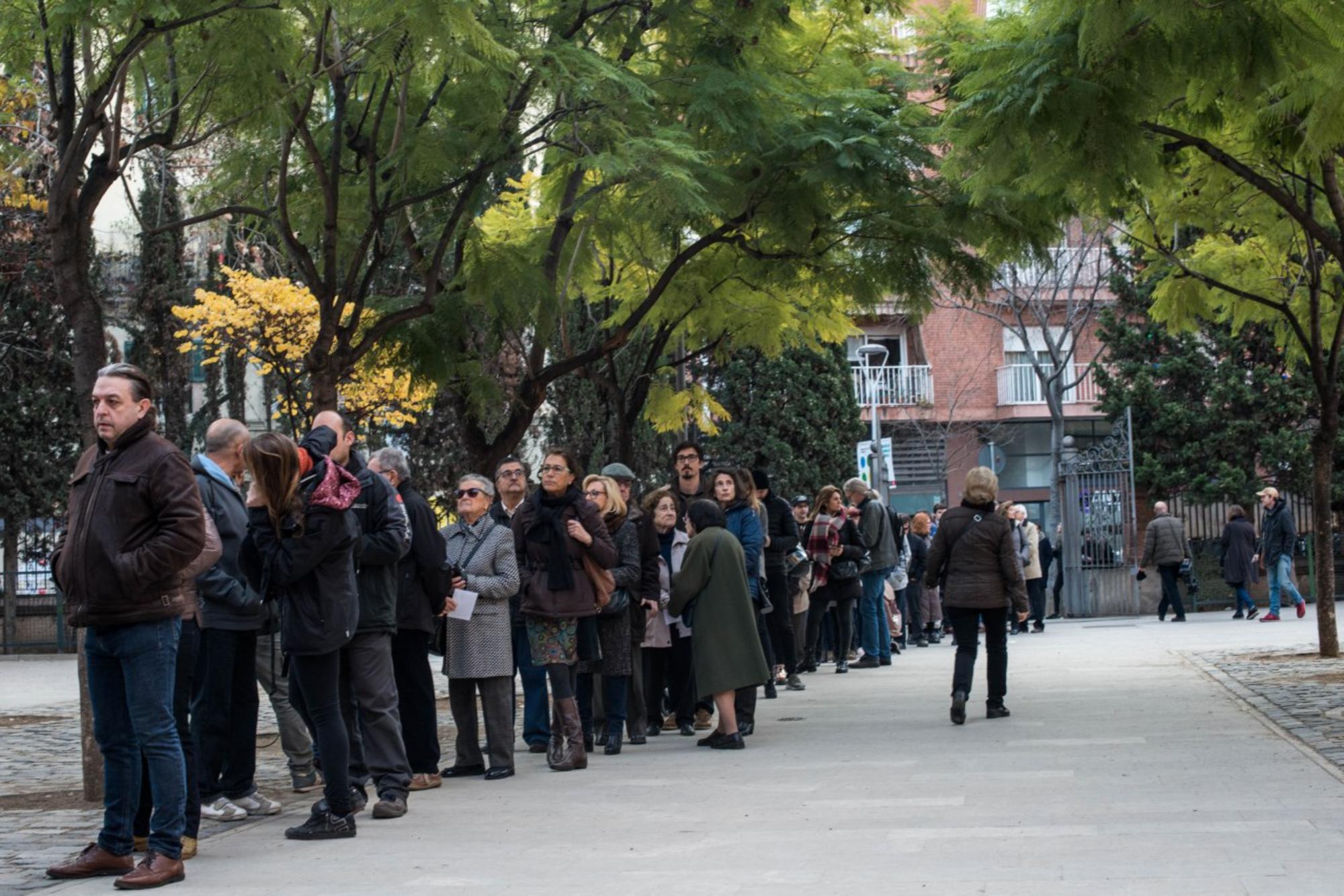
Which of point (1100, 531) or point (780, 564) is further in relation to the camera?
point (1100, 531)

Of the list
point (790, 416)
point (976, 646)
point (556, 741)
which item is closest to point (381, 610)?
point (556, 741)

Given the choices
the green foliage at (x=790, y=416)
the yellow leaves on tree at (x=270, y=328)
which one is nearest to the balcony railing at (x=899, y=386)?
the green foliage at (x=790, y=416)

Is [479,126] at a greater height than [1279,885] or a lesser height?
greater

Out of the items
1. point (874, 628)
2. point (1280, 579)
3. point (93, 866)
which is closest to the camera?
point (93, 866)

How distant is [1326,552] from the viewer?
17.2 m

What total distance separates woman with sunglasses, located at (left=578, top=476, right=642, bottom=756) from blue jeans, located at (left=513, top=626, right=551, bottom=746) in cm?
31

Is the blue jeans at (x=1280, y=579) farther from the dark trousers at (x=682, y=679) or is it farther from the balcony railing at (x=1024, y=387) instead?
the balcony railing at (x=1024, y=387)

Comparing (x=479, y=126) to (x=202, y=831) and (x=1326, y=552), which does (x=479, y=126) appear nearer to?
(x=202, y=831)

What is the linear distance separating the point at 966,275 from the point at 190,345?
1868 centimetres

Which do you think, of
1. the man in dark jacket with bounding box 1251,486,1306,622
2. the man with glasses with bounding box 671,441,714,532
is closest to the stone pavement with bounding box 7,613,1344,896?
the man with glasses with bounding box 671,441,714,532

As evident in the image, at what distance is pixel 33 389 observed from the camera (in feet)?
96.6

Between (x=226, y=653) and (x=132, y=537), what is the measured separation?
190 centimetres

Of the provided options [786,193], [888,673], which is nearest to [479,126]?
[786,193]

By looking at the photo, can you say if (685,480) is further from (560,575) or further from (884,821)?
(884,821)
